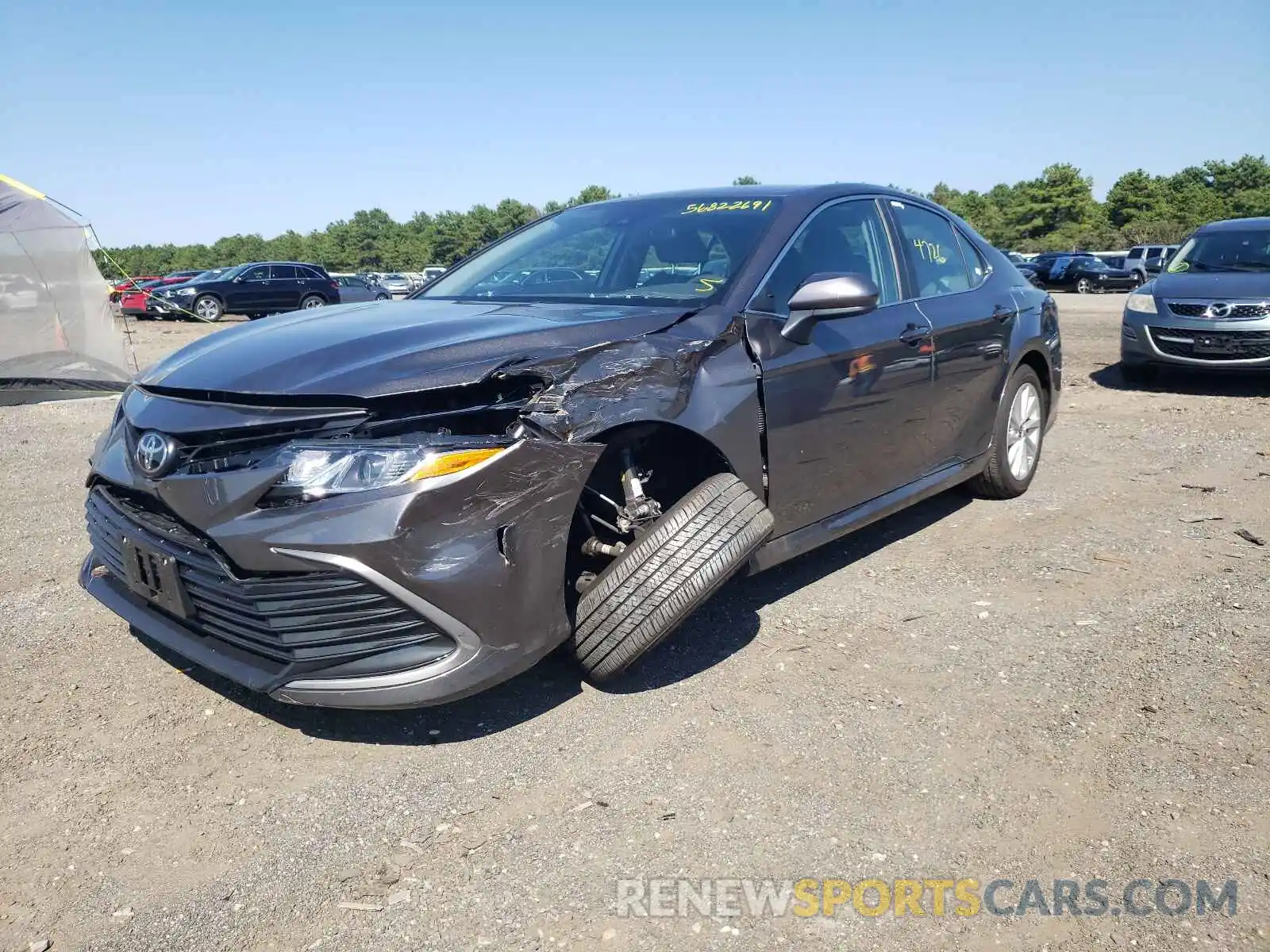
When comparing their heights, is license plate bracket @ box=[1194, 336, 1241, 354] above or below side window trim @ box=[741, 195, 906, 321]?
below

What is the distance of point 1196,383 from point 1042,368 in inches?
217

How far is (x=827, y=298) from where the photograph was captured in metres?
3.24

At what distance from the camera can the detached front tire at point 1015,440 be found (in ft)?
16.1

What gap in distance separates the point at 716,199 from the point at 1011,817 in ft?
8.63

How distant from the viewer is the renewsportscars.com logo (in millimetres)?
2094

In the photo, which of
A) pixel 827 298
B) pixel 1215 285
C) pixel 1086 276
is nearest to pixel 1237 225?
pixel 1215 285

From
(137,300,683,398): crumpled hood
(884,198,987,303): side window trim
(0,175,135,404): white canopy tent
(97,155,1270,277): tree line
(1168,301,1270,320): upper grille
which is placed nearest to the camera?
(137,300,683,398): crumpled hood

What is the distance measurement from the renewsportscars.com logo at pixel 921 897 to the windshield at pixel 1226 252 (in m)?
8.70

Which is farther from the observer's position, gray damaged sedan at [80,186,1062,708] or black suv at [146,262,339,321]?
black suv at [146,262,339,321]

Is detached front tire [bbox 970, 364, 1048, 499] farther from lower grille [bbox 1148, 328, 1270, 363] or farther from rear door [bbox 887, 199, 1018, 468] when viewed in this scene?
lower grille [bbox 1148, 328, 1270, 363]

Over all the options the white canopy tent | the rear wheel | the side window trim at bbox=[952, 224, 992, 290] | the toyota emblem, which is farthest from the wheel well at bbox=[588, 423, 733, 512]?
the rear wheel

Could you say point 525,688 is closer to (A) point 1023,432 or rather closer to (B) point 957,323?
(B) point 957,323

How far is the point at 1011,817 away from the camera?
7.97 feet

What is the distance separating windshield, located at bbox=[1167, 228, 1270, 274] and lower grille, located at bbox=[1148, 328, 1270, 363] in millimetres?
948
